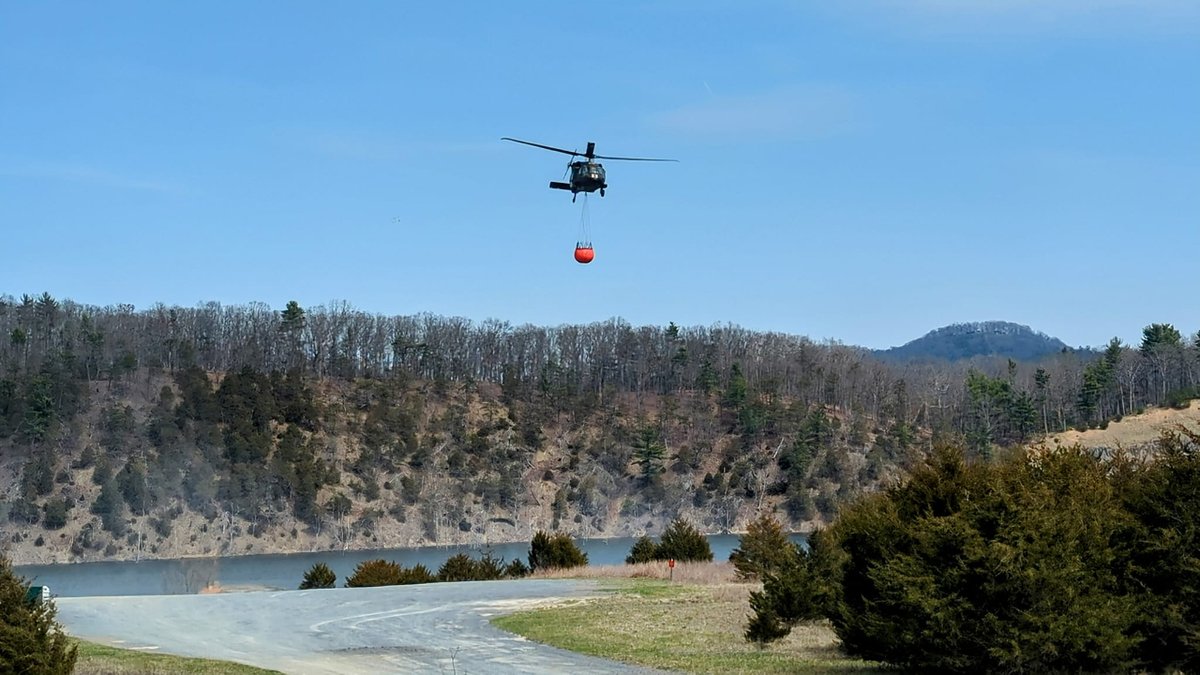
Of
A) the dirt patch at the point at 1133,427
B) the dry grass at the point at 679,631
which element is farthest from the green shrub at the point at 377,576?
the dirt patch at the point at 1133,427

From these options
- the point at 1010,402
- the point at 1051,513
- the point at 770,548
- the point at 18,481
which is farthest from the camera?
the point at 1010,402

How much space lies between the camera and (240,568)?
83.5m

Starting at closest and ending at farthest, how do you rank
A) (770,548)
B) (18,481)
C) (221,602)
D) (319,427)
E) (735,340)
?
(770,548) < (221,602) < (18,481) < (319,427) < (735,340)

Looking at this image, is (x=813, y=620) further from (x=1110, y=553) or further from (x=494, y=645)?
(x=1110, y=553)

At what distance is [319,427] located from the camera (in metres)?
120

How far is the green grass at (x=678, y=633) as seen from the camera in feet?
63.6

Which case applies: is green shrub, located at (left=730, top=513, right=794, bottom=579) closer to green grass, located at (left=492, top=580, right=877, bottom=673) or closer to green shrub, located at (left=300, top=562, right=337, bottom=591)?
green grass, located at (left=492, top=580, right=877, bottom=673)

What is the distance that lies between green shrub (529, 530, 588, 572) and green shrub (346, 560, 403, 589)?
5.08 meters

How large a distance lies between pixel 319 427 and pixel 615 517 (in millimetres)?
29794

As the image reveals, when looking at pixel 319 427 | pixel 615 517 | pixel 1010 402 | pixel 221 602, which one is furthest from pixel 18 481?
pixel 1010 402

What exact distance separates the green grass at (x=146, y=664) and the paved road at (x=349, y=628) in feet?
2.63

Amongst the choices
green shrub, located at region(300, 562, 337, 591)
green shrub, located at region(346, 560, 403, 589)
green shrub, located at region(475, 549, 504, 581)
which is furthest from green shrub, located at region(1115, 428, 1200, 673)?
green shrub, located at region(300, 562, 337, 591)

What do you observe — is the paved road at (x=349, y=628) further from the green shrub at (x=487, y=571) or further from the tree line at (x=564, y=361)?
the tree line at (x=564, y=361)

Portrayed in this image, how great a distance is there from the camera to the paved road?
20.9 meters
